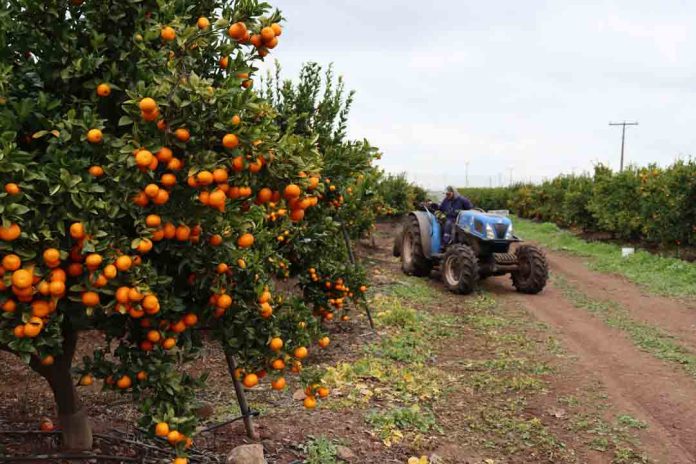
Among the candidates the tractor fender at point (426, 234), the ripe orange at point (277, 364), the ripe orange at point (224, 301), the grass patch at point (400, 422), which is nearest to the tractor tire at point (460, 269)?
the tractor fender at point (426, 234)

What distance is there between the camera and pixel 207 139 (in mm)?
2414

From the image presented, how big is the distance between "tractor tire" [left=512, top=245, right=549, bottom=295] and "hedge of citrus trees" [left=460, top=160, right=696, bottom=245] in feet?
20.3

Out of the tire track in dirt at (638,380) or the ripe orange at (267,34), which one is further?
the tire track in dirt at (638,380)

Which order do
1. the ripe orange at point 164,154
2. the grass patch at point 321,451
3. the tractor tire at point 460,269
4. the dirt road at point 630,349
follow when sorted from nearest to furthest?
the ripe orange at point 164,154, the grass patch at point 321,451, the dirt road at point 630,349, the tractor tire at point 460,269

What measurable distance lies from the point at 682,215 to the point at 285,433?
13452mm

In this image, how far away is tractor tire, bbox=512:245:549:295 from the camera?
410 inches

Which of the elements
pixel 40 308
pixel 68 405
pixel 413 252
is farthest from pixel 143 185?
pixel 413 252

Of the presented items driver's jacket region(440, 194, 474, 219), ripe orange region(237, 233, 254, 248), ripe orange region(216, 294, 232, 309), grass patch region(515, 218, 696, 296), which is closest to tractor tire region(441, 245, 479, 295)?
driver's jacket region(440, 194, 474, 219)

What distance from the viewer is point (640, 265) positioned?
545 inches

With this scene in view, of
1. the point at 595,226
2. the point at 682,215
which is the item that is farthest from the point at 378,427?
the point at 595,226

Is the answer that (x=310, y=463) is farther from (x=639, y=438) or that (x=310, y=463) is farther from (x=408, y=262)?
(x=408, y=262)

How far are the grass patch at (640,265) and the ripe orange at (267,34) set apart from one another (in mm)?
10615

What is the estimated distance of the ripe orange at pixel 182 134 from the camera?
231 cm

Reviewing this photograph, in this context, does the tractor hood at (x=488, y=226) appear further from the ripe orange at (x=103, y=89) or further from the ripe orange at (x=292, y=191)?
the ripe orange at (x=103, y=89)
